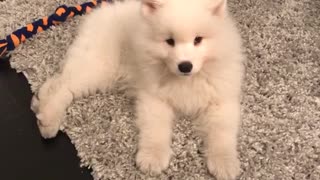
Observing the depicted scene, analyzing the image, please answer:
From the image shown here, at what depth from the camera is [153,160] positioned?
164 centimetres

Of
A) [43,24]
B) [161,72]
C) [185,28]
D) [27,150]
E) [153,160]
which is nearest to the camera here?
[185,28]

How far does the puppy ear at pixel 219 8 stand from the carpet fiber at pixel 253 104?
18.5 inches

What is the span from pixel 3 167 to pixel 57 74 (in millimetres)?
469

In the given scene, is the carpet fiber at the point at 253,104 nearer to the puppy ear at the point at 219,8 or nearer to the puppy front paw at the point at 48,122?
the puppy front paw at the point at 48,122

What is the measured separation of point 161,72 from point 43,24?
2.85 ft

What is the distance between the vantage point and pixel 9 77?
218 centimetres

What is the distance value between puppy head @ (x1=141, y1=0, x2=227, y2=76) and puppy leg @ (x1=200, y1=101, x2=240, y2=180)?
0.72 feet

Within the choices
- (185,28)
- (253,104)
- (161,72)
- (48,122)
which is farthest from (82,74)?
(253,104)

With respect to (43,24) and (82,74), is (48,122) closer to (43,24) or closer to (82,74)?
(82,74)

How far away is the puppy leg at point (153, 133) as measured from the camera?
5.40 feet

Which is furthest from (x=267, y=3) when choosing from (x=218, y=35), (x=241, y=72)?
(x=218, y=35)

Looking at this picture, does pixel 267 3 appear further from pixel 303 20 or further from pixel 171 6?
pixel 171 6

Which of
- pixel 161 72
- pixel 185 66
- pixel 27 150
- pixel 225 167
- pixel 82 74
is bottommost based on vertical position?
pixel 27 150

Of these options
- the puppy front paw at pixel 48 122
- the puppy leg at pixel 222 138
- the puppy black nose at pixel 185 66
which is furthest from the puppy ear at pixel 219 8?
the puppy front paw at pixel 48 122
